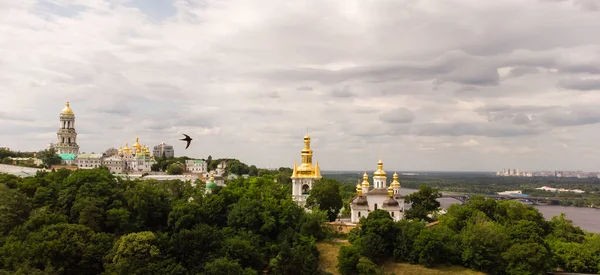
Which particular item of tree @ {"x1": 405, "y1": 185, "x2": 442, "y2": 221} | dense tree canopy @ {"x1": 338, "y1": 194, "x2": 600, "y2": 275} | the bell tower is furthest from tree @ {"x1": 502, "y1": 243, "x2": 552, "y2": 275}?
the bell tower

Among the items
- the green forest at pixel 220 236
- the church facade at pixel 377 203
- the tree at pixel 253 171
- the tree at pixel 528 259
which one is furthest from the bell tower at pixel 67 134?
the tree at pixel 528 259

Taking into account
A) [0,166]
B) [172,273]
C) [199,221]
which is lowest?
[172,273]

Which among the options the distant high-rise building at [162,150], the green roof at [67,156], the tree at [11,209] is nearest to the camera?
the tree at [11,209]

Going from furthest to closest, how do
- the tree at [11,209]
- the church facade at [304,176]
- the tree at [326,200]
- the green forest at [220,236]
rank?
the church facade at [304,176] → the tree at [326,200] → the tree at [11,209] → the green forest at [220,236]

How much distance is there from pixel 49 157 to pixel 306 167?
36.7 m

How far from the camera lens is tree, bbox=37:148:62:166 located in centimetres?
6059

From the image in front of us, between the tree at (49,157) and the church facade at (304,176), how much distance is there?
35.3m

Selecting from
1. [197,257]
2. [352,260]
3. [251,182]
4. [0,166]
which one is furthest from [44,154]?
[352,260]

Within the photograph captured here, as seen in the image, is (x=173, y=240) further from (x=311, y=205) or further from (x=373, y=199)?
(x=373, y=199)

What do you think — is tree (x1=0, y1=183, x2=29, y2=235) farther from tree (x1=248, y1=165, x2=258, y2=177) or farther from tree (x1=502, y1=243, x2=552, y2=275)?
tree (x1=248, y1=165, x2=258, y2=177)

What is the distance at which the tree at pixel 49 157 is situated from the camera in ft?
199

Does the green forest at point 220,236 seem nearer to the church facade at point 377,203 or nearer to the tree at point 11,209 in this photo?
the tree at point 11,209

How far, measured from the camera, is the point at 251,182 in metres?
38.9

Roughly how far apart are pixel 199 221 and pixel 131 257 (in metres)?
5.62
